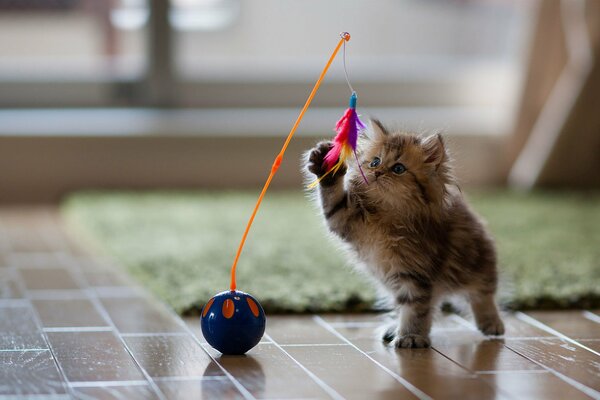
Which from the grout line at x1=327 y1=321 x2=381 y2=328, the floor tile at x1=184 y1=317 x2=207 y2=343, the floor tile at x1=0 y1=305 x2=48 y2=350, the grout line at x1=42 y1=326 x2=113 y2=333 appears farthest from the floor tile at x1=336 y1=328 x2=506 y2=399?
the floor tile at x1=0 y1=305 x2=48 y2=350

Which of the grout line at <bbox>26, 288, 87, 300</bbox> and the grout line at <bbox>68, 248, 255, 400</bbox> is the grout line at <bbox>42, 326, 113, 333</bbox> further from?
the grout line at <bbox>26, 288, 87, 300</bbox>

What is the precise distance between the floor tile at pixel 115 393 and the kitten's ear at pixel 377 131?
0.72m

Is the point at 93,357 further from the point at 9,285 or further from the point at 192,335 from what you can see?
the point at 9,285

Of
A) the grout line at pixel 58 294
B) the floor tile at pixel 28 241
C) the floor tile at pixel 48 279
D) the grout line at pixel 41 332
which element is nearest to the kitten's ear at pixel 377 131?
the grout line at pixel 41 332

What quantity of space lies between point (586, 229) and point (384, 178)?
6.27 ft

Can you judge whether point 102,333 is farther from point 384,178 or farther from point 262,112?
point 262,112

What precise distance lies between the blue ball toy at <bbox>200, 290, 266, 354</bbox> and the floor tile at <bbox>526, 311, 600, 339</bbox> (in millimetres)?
764

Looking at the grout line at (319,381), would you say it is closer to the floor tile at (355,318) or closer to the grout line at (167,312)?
the grout line at (167,312)

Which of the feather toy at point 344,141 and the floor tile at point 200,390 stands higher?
the feather toy at point 344,141

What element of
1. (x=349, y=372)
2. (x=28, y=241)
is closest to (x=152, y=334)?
(x=349, y=372)

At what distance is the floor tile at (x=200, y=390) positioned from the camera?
5.64ft

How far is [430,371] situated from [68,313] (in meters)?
0.97

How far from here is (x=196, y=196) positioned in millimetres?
4539

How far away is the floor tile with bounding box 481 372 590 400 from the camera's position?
1777mm
